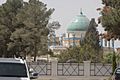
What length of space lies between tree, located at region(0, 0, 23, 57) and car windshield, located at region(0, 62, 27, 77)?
56.9 m

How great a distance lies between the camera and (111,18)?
31453mm

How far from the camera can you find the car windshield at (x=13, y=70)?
1549 centimetres

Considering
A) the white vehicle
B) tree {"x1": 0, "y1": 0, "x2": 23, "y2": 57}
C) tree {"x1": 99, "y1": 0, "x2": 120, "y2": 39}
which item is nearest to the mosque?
tree {"x1": 0, "y1": 0, "x2": 23, "y2": 57}

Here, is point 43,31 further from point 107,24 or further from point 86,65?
point 107,24

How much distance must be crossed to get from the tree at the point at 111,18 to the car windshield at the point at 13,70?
16203mm

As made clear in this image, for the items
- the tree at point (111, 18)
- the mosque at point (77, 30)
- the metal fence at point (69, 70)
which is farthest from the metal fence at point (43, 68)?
the mosque at point (77, 30)

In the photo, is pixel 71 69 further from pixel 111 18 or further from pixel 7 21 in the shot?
pixel 7 21

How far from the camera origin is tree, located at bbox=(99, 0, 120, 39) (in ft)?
103

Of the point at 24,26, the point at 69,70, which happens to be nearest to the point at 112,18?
the point at 69,70

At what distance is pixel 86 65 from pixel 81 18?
264 feet

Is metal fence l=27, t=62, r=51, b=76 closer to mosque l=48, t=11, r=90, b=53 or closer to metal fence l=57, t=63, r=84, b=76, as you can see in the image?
metal fence l=57, t=63, r=84, b=76

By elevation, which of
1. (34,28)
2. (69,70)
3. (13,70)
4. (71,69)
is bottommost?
(69,70)

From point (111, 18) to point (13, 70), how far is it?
55.2 feet

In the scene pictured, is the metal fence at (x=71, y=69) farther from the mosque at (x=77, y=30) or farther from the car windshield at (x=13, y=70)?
the mosque at (x=77, y=30)
